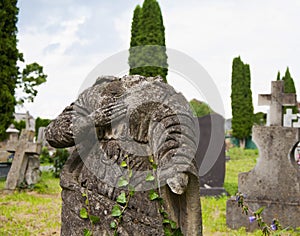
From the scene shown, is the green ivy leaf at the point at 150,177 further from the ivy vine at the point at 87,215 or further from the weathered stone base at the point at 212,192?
the weathered stone base at the point at 212,192

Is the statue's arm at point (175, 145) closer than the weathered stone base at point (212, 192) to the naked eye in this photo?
Yes

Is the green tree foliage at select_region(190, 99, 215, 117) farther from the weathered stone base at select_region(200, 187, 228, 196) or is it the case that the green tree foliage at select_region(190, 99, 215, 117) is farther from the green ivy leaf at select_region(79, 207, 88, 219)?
the weathered stone base at select_region(200, 187, 228, 196)

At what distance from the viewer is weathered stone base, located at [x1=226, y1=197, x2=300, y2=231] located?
23.0 feet

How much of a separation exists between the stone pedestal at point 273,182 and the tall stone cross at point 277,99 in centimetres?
60

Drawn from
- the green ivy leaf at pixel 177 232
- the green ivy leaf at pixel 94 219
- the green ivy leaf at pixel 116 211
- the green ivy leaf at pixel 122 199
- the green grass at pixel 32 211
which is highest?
the green ivy leaf at pixel 122 199

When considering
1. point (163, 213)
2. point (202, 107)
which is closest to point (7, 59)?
point (202, 107)

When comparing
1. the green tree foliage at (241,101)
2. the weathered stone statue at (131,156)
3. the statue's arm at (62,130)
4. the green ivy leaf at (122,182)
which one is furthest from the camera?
the green tree foliage at (241,101)

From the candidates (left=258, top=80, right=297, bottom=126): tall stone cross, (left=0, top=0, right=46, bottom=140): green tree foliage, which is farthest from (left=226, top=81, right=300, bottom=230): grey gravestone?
(left=0, top=0, right=46, bottom=140): green tree foliage

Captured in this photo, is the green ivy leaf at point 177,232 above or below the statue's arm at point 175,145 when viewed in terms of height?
below

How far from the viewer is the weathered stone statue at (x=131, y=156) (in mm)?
2682

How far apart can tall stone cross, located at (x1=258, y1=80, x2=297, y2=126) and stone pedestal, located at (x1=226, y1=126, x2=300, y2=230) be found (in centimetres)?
60

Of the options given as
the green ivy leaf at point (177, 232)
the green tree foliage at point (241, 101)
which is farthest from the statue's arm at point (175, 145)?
the green tree foliage at point (241, 101)

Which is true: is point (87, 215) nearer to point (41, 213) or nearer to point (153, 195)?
point (153, 195)

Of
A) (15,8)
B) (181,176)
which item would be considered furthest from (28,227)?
(15,8)
